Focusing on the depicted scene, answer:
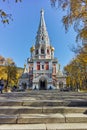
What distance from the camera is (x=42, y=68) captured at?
2972 inches

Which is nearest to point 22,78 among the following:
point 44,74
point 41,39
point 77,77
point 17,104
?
point 44,74

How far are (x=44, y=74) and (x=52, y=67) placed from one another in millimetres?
4171

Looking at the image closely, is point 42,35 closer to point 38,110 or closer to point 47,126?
point 38,110

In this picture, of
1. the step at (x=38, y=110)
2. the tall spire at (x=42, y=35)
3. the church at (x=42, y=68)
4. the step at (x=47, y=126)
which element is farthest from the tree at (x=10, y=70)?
the step at (x=47, y=126)

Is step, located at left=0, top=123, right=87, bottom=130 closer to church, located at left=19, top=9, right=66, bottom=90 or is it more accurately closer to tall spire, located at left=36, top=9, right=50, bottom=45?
church, located at left=19, top=9, right=66, bottom=90

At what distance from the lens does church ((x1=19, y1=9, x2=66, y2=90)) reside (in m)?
73.6

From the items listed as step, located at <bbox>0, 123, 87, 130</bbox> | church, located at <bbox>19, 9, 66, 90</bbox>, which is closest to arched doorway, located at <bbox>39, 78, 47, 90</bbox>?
church, located at <bbox>19, 9, 66, 90</bbox>

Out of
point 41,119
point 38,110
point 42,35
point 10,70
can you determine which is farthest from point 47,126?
point 42,35

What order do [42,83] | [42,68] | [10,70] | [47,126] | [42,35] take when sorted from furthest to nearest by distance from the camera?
[42,35] → [42,68] → [42,83] → [10,70] → [47,126]

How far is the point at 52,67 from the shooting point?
75.9 m

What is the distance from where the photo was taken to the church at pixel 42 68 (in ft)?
242

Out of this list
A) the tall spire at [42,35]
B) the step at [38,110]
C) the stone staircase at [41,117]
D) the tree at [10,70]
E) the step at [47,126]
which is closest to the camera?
the step at [47,126]

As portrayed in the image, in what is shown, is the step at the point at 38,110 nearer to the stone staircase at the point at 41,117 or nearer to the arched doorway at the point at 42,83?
the stone staircase at the point at 41,117

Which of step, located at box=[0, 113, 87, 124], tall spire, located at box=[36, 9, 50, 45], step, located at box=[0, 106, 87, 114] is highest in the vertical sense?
tall spire, located at box=[36, 9, 50, 45]
